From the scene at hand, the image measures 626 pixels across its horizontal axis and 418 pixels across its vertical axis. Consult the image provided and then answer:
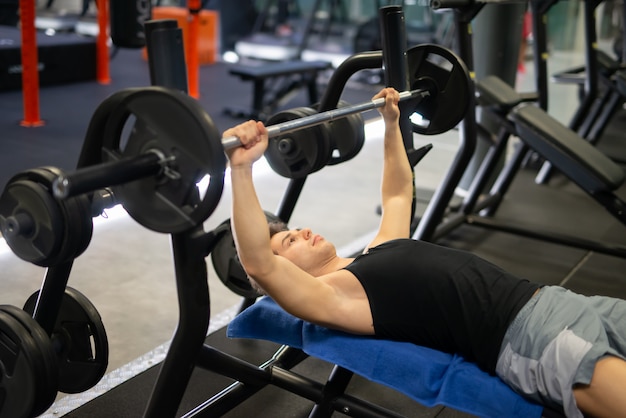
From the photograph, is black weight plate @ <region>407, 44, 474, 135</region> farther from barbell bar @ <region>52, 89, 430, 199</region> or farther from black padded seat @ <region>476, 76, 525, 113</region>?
black padded seat @ <region>476, 76, 525, 113</region>

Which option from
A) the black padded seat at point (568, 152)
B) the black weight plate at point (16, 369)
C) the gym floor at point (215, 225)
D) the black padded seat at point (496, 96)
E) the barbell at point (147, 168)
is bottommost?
the gym floor at point (215, 225)

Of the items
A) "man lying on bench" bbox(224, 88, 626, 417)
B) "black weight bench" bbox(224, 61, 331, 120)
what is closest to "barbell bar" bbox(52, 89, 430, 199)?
"man lying on bench" bbox(224, 88, 626, 417)

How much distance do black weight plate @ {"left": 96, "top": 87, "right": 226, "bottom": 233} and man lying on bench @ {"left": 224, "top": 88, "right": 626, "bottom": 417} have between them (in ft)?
0.51

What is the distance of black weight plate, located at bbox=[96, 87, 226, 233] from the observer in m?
1.42

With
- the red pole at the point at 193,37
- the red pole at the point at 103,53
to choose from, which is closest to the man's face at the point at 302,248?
the red pole at the point at 193,37

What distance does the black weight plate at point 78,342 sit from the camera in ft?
6.36

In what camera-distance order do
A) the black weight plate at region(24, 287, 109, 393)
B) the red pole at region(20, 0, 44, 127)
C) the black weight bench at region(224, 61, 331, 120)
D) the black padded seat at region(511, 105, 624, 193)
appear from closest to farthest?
the black weight plate at region(24, 287, 109, 393) → the black padded seat at region(511, 105, 624, 193) → the red pole at region(20, 0, 44, 127) → the black weight bench at region(224, 61, 331, 120)

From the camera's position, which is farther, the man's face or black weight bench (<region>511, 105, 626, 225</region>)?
black weight bench (<region>511, 105, 626, 225</region>)

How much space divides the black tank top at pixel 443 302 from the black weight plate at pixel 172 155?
1.80 feet

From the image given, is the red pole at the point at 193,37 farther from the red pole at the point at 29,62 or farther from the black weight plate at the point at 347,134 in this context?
the black weight plate at the point at 347,134

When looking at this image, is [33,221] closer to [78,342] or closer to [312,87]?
[78,342]

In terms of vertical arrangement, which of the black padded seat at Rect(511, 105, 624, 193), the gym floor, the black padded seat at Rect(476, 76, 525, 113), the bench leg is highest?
the black padded seat at Rect(476, 76, 525, 113)

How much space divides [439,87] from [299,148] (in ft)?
1.68

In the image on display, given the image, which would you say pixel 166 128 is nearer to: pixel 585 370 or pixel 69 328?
pixel 69 328
